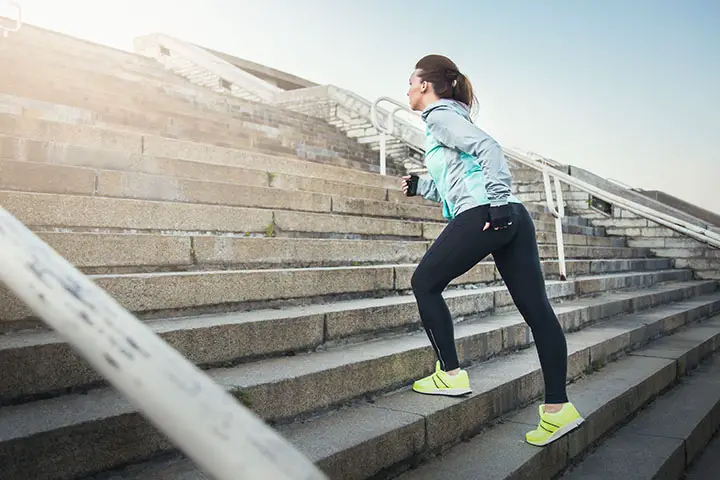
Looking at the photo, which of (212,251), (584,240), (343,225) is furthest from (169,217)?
(584,240)

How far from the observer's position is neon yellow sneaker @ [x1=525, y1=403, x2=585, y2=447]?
8.64 ft

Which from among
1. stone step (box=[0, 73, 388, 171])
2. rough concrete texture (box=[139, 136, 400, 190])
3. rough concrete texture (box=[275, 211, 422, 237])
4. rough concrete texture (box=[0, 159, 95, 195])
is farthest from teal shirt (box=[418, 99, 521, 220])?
stone step (box=[0, 73, 388, 171])

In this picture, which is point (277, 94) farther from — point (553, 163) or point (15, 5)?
point (553, 163)

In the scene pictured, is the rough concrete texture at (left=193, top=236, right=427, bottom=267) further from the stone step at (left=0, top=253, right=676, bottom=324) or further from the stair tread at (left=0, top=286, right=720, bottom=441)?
the stair tread at (left=0, top=286, right=720, bottom=441)

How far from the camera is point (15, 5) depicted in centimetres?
858

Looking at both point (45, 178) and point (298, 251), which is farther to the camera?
point (298, 251)

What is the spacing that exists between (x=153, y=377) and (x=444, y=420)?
2.05m

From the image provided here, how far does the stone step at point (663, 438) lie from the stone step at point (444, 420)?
106 mm

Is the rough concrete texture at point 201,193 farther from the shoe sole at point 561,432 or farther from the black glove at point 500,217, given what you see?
the shoe sole at point 561,432

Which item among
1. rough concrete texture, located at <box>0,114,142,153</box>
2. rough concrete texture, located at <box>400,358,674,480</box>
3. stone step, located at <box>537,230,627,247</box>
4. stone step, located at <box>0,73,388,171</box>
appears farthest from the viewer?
stone step, located at <box>537,230,627,247</box>

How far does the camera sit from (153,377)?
771 millimetres

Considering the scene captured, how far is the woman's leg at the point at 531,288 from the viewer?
2.54 m

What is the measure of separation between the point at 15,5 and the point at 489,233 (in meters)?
8.91

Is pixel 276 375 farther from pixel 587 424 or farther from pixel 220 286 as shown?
pixel 587 424
